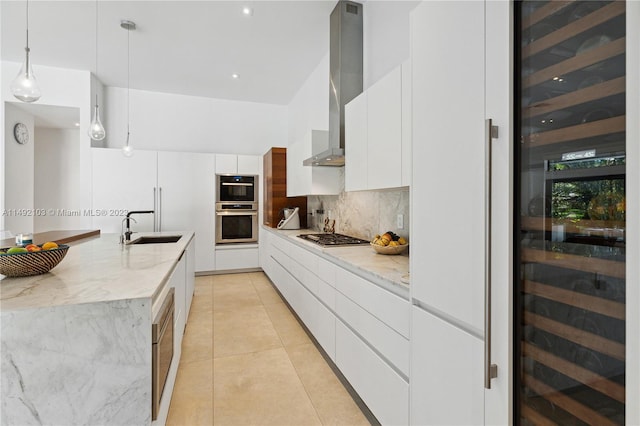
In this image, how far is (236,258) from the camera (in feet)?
18.3

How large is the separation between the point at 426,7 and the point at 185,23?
316cm

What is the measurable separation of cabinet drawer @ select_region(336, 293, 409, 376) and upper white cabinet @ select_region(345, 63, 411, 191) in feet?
2.59

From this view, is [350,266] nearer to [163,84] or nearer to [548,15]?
[548,15]

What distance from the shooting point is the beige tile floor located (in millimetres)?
1900

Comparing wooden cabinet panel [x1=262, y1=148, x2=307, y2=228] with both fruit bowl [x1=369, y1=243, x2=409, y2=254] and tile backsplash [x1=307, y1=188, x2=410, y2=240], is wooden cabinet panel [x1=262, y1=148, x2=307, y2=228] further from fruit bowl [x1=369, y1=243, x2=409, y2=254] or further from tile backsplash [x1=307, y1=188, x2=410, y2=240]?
fruit bowl [x1=369, y1=243, x2=409, y2=254]

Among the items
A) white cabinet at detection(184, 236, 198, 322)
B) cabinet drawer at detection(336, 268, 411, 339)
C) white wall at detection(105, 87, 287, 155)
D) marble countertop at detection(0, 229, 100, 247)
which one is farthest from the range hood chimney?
white wall at detection(105, 87, 287, 155)

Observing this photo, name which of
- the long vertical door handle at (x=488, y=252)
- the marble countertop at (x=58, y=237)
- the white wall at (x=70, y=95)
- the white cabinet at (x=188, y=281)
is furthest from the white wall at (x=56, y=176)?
the long vertical door handle at (x=488, y=252)

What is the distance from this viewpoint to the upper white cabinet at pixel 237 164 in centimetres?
546

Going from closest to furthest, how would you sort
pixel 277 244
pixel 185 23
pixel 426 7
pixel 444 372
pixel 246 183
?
pixel 444 372
pixel 426 7
pixel 185 23
pixel 277 244
pixel 246 183

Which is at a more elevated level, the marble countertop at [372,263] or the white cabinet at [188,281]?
the marble countertop at [372,263]

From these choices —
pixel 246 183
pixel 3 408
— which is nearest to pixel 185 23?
pixel 246 183

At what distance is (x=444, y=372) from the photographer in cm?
119

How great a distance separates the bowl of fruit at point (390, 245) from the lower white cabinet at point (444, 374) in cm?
92

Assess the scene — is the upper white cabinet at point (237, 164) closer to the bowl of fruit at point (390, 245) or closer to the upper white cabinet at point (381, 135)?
the upper white cabinet at point (381, 135)
